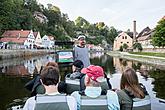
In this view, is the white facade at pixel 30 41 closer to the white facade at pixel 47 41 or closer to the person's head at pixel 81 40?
the white facade at pixel 47 41

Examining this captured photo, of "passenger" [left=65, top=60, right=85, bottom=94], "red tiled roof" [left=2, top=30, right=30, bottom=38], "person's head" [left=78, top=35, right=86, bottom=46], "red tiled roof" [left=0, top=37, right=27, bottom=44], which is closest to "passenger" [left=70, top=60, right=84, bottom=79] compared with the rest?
→ "passenger" [left=65, top=60, right=85, bottom=94]

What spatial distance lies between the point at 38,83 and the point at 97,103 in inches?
67.2

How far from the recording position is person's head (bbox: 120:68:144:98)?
169 inches

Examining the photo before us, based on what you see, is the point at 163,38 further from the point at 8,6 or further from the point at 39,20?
the point at 39,20

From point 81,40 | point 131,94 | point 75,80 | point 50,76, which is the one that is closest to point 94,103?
point 131,94

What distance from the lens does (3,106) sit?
10758mm

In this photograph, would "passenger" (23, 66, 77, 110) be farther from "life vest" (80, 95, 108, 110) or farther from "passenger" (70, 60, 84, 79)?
"passenger" (70, 60, 84, 79)

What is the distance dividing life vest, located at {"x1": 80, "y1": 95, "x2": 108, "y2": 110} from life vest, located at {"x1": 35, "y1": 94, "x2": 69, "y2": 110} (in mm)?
400

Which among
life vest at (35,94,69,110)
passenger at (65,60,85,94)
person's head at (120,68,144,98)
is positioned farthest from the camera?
passenger at (65,60,85,94)

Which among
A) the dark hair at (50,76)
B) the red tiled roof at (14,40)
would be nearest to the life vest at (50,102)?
the dark hair at (50,76)

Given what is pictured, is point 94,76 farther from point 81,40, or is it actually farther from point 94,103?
point 81,40

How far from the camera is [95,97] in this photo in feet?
14.3

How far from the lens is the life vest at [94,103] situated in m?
4.36

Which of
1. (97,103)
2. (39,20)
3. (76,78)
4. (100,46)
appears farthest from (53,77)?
(100,46)
